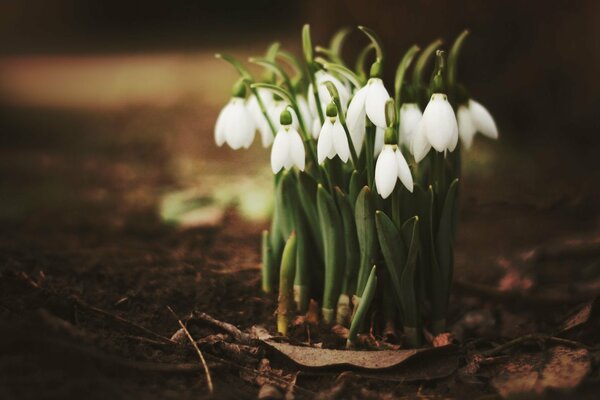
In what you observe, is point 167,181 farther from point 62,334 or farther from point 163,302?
point 62,334

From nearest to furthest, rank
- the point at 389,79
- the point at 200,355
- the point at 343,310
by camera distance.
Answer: the point at 200,355
the point at 343,310
the point at 389,79

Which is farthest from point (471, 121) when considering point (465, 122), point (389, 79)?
point (389, 79)

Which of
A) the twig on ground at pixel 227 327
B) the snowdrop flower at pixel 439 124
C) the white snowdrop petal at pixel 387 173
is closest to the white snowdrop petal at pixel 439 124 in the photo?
the snowdrop flower at pixel 439 124

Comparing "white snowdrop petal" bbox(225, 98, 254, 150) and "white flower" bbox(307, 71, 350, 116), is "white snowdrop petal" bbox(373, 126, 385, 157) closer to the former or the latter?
"white flower" bbox(307, 71, 350, 116)

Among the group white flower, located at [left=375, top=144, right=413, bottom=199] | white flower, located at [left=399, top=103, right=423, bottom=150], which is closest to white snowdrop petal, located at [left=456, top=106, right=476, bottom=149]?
white flower, located at [left=399, top=103, right=423, bottom=150]

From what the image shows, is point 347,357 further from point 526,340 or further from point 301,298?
point 526,340

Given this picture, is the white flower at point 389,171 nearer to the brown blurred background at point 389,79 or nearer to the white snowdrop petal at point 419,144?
the white snowdrop petal at point 419,144

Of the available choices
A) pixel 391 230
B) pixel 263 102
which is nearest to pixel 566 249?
pixel 391 230
